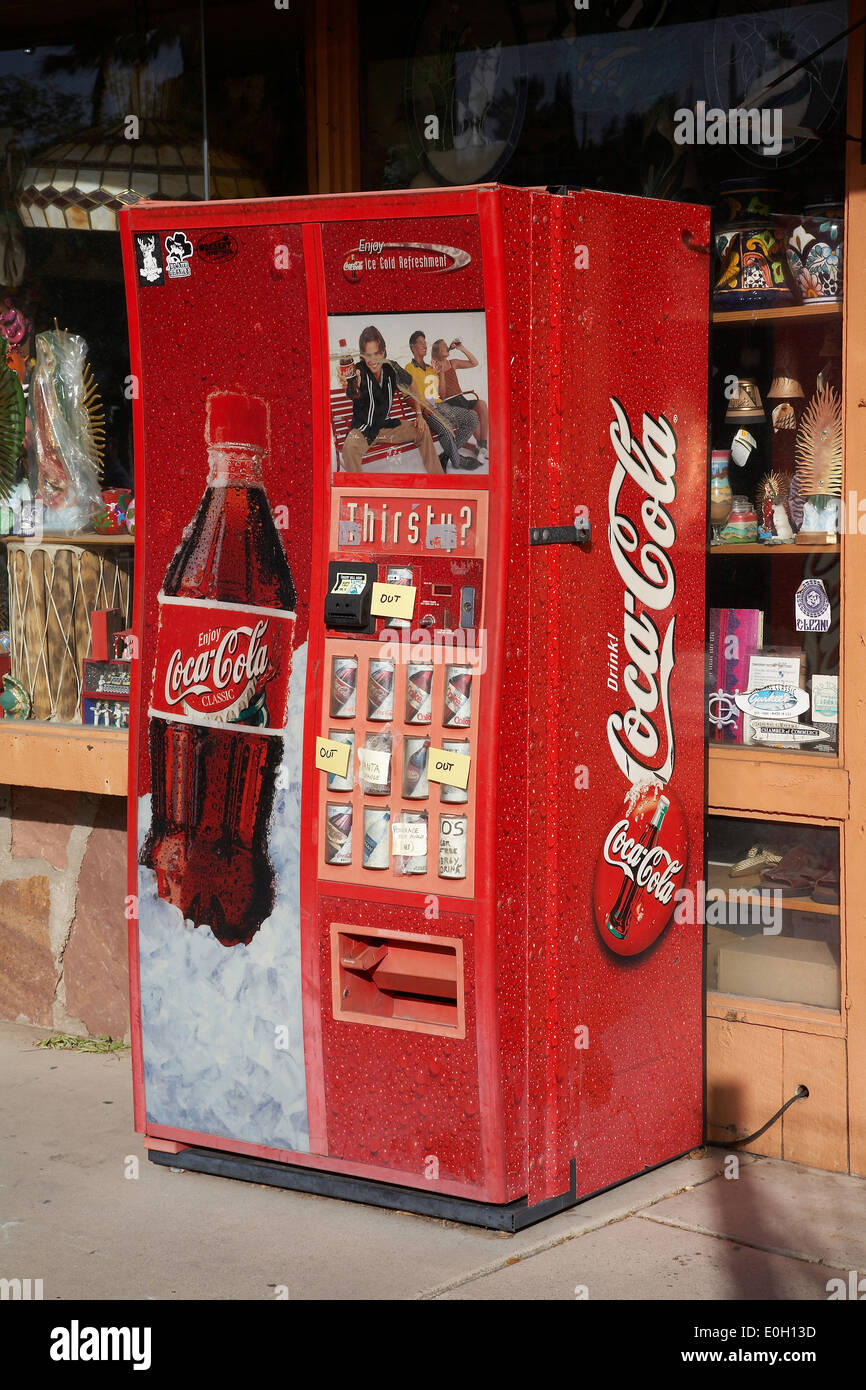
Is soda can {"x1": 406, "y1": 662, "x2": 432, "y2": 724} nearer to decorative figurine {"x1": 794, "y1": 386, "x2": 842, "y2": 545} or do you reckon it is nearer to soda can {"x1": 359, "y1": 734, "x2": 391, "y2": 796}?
soda can {"x1": 359, "y1": 734, "x2": 391, "y2": 796}

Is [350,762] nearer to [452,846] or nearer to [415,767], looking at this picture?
[415,767]

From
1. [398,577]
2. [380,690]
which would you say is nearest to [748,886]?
[380,690]

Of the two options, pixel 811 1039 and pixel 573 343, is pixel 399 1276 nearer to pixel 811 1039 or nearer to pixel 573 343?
pixel 811 1039

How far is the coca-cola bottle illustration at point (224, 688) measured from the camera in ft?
13.3

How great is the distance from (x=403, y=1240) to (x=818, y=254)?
2.72m

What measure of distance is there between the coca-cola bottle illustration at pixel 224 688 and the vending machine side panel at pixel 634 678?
2.41 ft

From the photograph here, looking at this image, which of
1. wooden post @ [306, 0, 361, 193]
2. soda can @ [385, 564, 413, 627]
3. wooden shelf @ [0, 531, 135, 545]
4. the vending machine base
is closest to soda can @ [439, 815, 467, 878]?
soda can @ [385, 564, 413, 627]

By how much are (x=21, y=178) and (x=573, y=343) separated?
9.10ft

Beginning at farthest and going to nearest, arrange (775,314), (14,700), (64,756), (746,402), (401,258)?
(14,700) < (64,756) < (746,402) < (775,314) < (401,258)

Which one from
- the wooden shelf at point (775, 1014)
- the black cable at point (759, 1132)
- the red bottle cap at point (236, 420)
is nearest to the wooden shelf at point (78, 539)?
the red bottle cap at point (236, 420)

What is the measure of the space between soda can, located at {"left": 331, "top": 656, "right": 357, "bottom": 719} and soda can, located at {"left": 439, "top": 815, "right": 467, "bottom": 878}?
0.36 meters

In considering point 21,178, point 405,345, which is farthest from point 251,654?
point 21,178

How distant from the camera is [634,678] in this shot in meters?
4.12

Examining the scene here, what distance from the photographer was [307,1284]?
3691 millimetres
